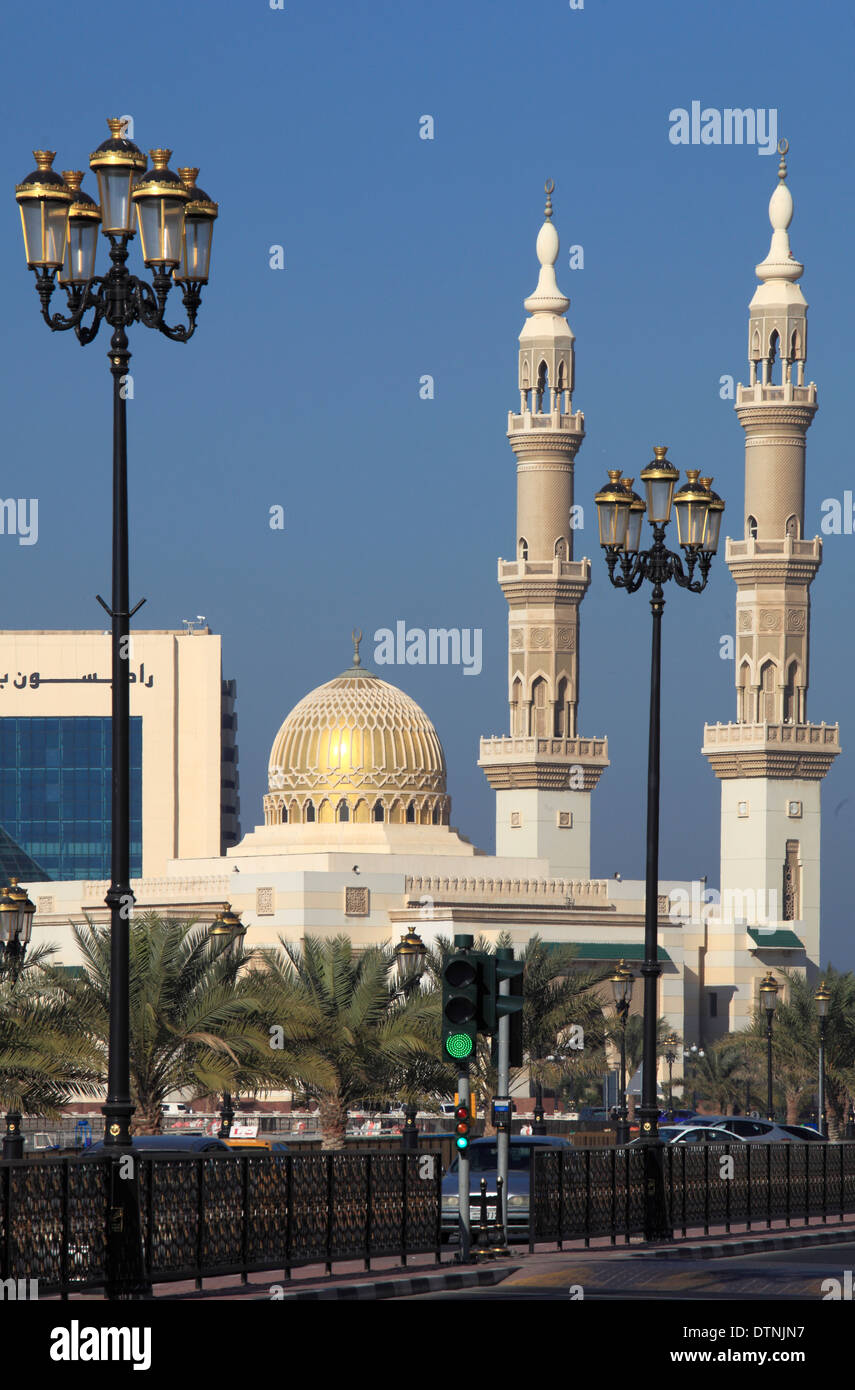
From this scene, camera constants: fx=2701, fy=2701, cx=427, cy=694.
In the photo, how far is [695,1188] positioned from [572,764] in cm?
5770

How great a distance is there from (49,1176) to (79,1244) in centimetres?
60

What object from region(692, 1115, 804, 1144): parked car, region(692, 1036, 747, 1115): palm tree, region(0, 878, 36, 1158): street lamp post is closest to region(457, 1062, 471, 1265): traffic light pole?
region(0, 878, 36, 1158): street lamp post

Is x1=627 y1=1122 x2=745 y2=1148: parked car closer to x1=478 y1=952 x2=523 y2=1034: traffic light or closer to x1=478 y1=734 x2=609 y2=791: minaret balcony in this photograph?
x1=478 y1=952 x2=523 y2=1034: traffic light

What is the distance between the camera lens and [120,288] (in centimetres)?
1792

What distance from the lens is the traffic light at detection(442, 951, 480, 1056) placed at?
19.6 m

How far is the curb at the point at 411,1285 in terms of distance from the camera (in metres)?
17.9

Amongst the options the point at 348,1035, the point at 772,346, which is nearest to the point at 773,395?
the point at 772,346

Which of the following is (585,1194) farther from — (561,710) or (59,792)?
(59,792)

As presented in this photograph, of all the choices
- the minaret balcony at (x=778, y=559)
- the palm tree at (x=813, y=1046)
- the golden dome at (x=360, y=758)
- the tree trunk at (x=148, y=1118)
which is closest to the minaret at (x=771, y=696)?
the minaret balcony at (x=778, y=559)

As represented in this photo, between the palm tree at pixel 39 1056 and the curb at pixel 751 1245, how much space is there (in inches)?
399

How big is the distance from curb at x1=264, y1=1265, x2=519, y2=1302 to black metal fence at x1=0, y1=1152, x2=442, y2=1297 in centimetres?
81

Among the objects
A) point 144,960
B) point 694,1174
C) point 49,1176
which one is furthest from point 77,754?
point 49,1176
